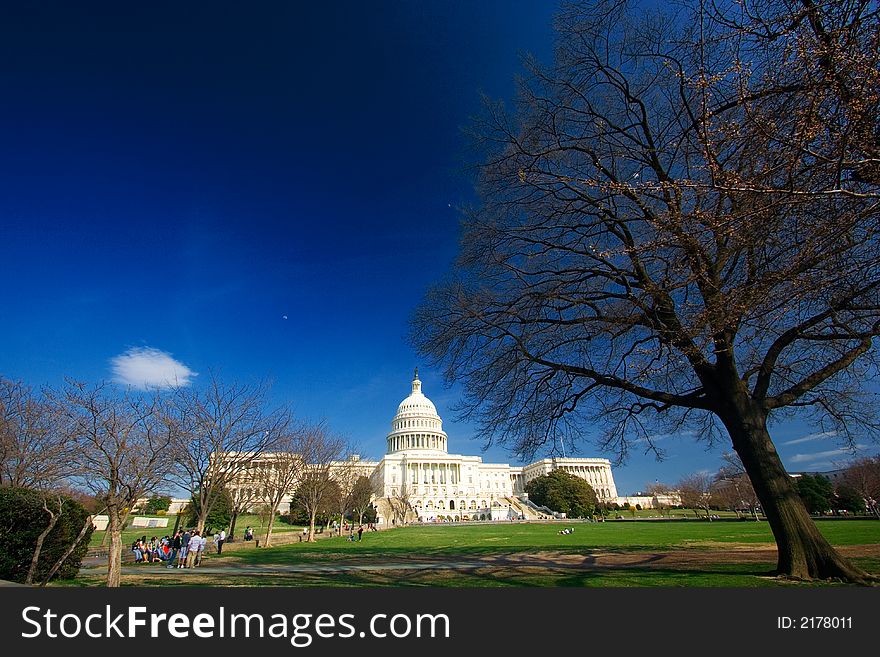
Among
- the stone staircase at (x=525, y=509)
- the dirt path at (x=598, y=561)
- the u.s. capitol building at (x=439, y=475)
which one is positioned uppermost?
the u.s. capitol building at (x=439, y=475)

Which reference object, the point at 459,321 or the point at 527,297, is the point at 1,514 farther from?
the point at 527,297

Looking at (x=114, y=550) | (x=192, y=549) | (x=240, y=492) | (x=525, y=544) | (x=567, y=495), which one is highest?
(x=567, y=495)

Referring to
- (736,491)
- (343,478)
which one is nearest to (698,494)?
(736,491)

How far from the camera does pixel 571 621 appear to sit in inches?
Result: 228

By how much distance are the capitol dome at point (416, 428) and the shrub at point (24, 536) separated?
11624 cm

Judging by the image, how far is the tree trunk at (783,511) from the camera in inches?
A: 377

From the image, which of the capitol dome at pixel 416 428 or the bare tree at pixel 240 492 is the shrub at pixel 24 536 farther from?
the capitol dome at pixel 416 428

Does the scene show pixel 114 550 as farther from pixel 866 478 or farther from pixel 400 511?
pixel 400 511

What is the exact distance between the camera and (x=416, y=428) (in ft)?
431

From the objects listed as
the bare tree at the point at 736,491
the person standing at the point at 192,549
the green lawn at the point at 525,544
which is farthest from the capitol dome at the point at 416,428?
the person standing at the point at 192,549

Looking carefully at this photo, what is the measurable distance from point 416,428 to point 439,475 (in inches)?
548

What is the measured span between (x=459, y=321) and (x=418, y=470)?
117 m

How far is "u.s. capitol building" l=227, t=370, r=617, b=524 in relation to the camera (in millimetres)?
105688

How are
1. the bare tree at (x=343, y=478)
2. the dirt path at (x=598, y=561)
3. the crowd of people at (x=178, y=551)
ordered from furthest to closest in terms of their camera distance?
the bare tree at (x=343, y=478)
the crowd of people at (x=178, y=551)
the dirt path at (x=598, y=561)
